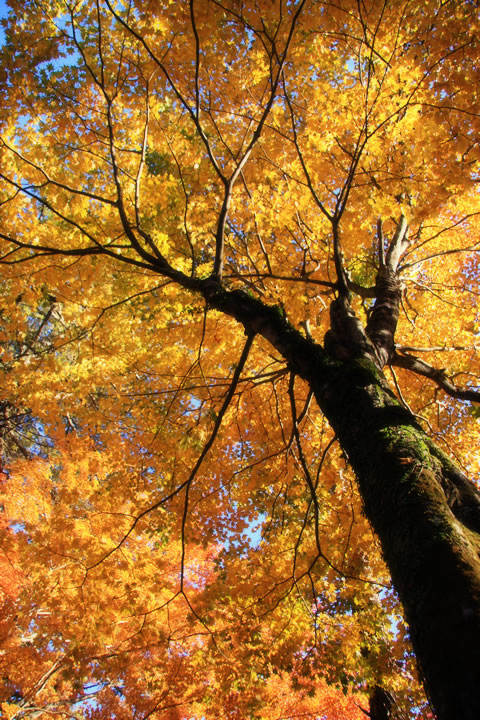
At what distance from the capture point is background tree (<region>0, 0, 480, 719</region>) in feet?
9.60

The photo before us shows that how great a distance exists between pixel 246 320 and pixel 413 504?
1776mm

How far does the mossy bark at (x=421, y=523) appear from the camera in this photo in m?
1.08

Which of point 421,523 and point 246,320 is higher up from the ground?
point 246,320

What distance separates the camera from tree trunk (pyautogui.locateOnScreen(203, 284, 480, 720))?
3.60 ft

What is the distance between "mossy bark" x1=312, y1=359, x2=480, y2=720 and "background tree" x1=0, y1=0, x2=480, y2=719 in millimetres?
26

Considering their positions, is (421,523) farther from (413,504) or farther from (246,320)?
(246,320)

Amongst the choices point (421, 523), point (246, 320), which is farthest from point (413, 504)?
point (246, 320)

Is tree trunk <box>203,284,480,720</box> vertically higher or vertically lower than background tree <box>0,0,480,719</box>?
lower

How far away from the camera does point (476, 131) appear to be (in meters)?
3.14

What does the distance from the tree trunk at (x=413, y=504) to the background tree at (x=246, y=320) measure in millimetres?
22

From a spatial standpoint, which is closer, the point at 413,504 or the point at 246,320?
the point at 413,504

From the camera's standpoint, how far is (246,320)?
287 cm

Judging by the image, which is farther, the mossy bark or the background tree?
the background tree

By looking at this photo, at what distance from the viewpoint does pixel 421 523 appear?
56.9 inches
